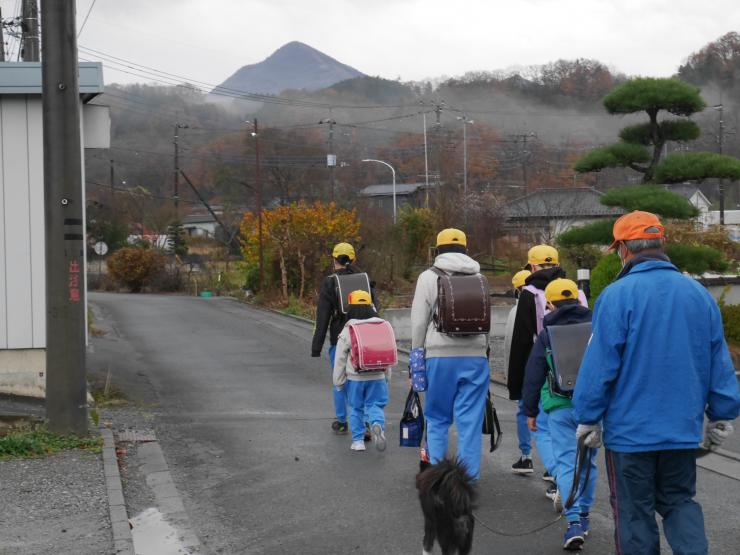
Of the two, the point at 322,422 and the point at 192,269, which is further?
the point at 192,269

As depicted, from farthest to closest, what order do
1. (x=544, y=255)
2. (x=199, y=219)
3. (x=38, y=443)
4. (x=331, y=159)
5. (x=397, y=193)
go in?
(x=199, y=219)
(x=397, y=193)
(x=331, y=159)
(x=38, y=443)
(x=544, y=255)

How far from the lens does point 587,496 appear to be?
612 centimetres

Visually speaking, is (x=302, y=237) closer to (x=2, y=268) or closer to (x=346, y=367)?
(x=2, y=268)

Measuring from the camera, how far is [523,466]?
318 inches

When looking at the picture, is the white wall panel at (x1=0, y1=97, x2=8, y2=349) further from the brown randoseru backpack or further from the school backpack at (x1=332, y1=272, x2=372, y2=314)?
the brown randoseru backpack

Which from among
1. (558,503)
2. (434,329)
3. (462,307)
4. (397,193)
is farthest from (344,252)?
(397,193)

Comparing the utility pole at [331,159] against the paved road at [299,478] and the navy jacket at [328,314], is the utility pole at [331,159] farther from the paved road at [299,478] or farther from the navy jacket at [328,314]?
the navy jacket at [328,314]

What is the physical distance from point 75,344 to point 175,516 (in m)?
2.53

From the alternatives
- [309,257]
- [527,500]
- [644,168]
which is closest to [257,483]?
[527,500]

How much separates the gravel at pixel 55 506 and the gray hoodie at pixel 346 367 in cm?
235

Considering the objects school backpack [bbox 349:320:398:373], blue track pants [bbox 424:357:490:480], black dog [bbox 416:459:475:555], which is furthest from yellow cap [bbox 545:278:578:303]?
school backpack [bbox 349:320:398:373]

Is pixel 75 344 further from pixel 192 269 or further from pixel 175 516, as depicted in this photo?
pixel 192 269

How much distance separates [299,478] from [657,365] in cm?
415

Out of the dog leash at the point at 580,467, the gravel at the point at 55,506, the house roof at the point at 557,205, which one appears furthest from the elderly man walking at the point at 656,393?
the house roof at the point at 557,205
